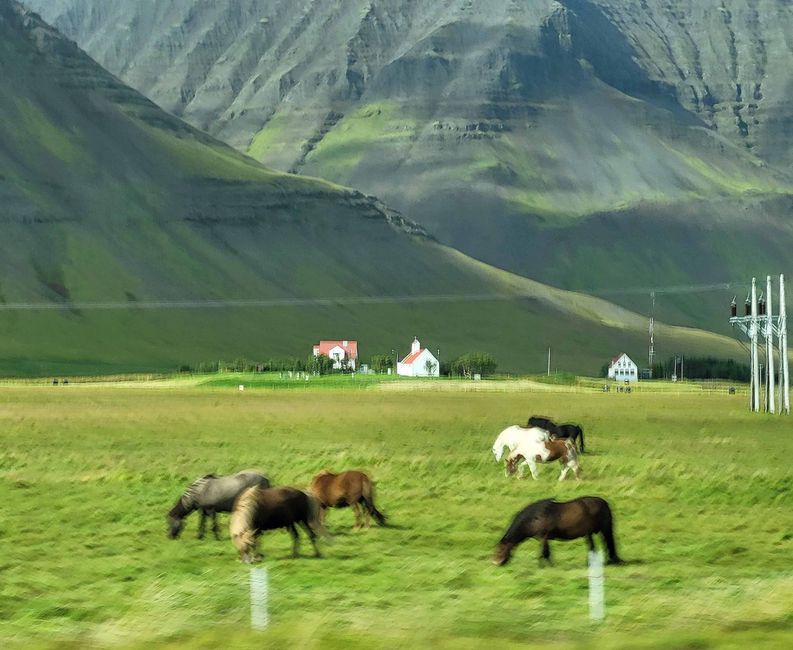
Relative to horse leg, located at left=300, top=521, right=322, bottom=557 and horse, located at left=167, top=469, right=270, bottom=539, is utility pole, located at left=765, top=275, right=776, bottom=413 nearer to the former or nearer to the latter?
horse, located at left=167, top=469, right=270, bottom=539

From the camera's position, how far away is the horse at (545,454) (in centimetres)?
4166

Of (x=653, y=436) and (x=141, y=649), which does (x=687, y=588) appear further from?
(x=653, y=436)

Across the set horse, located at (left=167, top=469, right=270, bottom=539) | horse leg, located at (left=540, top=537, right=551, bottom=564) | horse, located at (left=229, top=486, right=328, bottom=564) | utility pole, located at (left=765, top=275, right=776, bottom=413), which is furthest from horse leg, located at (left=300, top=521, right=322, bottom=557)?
utility pole, located at (left=765, top=275, right=776, bottom=413)

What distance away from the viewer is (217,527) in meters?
30.6

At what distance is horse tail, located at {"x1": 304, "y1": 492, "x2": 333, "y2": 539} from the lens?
28203 mm

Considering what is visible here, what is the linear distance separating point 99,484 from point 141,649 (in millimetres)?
21972

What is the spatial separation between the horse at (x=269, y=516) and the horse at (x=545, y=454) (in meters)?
14.0

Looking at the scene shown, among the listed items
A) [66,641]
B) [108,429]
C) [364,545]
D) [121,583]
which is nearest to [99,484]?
[364,545]

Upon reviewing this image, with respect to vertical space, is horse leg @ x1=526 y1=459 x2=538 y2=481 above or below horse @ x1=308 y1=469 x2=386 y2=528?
above

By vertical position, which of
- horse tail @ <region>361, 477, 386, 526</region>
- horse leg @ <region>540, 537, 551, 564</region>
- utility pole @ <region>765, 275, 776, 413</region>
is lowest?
horse leg @ <region>540, 537, 551, 564</region>

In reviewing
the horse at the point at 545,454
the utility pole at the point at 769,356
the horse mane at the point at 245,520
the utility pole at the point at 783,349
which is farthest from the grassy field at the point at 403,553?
the utility pole at the point at 769,356

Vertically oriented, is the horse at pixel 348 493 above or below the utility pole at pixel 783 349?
below

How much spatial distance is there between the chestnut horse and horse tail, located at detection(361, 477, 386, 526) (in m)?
10.3

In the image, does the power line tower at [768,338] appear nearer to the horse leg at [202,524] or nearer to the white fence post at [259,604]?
the horse leg at [202,524]
